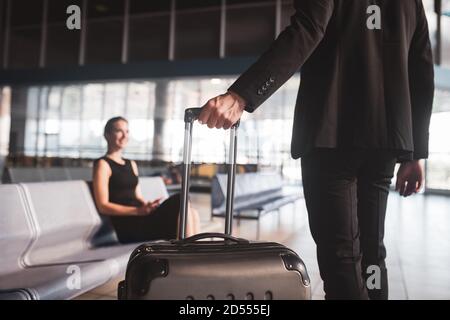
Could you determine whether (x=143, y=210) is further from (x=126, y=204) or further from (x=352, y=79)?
(x=352, y=79)

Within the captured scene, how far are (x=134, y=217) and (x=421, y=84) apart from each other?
215 cm

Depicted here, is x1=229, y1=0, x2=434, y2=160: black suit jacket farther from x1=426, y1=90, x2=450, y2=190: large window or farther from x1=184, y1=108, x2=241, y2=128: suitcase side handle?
x1=426, y1=90, x2=450, y2=190: large window

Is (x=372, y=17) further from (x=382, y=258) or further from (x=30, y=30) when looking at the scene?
(x=30, y=30)

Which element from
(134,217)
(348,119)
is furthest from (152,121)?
(348,119)

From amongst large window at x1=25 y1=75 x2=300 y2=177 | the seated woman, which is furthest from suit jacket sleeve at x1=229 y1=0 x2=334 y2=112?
large window at x1=25 y1=75 x2=300 y2=177

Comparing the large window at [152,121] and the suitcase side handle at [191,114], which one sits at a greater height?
the large window at [152,121]

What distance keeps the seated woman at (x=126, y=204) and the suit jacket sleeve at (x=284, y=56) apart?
1.69 meters

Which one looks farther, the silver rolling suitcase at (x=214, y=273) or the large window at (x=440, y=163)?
the large window at (x=440, y=163)

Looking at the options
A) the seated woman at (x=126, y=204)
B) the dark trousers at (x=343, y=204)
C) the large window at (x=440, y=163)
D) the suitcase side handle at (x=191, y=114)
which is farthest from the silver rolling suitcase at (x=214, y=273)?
the large window at (x=440, y=163)

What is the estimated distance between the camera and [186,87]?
462 inches

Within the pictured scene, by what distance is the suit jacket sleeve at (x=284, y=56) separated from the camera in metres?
1.14

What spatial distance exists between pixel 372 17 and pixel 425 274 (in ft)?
9.25

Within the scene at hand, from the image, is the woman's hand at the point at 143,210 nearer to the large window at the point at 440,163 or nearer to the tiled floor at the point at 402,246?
the tiled floor at the point at 402,246
